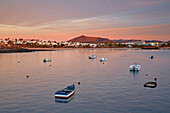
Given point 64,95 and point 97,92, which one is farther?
point 97,92

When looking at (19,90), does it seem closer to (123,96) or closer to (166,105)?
(123,96)

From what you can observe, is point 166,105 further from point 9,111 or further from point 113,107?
point 9,111

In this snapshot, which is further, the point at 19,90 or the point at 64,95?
the point at 19,90

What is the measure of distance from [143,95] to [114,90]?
18.3 ft

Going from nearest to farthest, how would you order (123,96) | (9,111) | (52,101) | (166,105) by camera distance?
(9,111) → (166,105) → (52,101) → (123,96)

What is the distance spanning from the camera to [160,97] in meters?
29.1

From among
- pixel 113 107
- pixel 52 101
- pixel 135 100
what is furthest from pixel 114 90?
pixel 52 101

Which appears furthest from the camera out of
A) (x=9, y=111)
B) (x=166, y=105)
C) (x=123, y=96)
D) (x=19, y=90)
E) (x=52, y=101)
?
(x=19, y=90)

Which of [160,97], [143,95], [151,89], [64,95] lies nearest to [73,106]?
[64,95]

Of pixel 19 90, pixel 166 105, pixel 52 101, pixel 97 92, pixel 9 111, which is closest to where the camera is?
pixel 9 111

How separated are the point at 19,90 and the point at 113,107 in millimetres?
19726

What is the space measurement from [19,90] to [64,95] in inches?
467

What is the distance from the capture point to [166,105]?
83.2ft

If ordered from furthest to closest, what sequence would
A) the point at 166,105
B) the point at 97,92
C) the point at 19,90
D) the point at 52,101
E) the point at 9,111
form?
the point at 19,90 < the point at 97,92 < the point at 52,101 < the point at 166,105 < the point at 9,111
